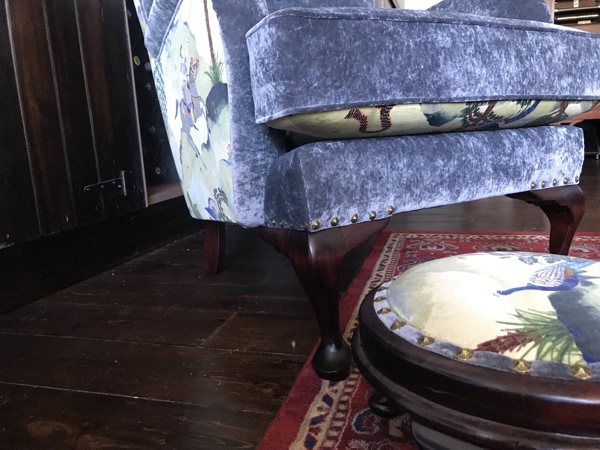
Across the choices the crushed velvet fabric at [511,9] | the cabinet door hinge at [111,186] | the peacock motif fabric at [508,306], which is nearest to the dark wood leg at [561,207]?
the crushed velvet fabric at [511,9]

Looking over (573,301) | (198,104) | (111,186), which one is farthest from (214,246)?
(573,301)

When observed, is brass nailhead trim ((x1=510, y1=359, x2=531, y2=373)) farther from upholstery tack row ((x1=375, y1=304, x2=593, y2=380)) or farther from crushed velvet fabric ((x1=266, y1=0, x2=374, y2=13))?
crushed velvet fabric ((x1=266, y1=0, x2=374, y2=13))

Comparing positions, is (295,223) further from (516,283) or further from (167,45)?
(167,45)

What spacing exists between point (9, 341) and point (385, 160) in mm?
738

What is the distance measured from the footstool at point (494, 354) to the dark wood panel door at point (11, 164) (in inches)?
33.4

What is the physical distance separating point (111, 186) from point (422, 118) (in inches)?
34.0

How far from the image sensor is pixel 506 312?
0.36 m

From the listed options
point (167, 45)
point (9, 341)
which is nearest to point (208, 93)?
point (167, 45)

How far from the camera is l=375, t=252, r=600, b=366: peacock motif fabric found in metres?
0.32

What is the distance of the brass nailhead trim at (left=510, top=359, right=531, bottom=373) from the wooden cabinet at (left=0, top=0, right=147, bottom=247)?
981mm

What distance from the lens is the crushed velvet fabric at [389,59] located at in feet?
1.92

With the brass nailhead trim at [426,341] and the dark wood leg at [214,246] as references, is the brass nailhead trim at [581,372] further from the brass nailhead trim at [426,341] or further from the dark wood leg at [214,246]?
the dark wood leg at [214,246]

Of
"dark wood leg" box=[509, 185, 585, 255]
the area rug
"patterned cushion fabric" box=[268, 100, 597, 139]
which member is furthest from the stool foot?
"dark wood leg" box=[509, 185, 585, 255]

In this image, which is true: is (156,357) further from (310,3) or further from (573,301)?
(310,3)
